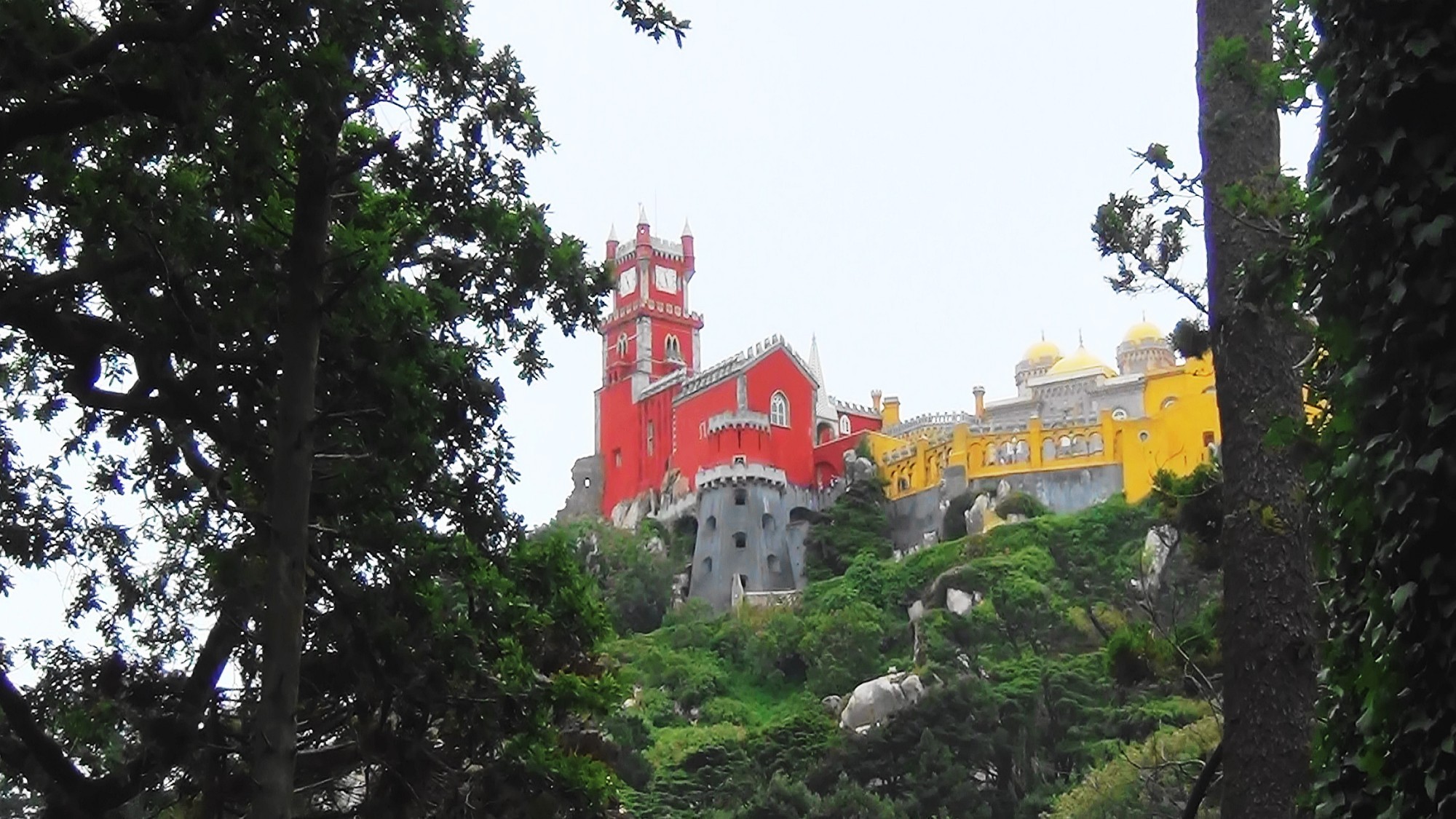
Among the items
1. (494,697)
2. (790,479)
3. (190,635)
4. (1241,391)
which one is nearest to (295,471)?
(494,697)

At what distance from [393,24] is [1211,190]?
11.8 ft

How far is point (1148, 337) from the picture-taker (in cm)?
5131

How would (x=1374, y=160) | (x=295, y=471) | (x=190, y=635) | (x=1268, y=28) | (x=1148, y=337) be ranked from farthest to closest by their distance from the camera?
(x=1148, y=337) < (x=190, y=635) < (x=1268, y=28) < (x=295, y=471) < (x=1374, y=160)

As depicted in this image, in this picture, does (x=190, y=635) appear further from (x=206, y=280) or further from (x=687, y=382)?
(x=687, y=382)

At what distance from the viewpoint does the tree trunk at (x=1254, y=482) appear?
5973 millimetres

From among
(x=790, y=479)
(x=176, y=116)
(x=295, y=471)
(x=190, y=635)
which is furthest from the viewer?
(x=790, y=479)

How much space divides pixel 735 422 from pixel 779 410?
1.80 meters

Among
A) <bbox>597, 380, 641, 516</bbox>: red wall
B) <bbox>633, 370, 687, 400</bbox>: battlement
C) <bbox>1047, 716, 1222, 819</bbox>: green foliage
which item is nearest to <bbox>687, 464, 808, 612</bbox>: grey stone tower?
<bbox>633, 370, 687, 400</bbox>: battlement

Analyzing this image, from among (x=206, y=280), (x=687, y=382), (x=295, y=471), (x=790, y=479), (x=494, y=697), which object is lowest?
(x=494, y=697)

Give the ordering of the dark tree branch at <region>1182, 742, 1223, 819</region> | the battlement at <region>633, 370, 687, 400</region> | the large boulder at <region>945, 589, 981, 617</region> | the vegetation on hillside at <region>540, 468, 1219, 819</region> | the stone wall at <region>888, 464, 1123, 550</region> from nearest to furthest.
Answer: the dark tree branch at <region>1182, 742, 1223, 819</region>
the vegetation on hillside at <region>540, 468, 1219, 819</region>
the large boulder at <region>945, 589, 981, 617</region>
the stone wall at <region>888, 464, 1123, 550</region>
the battlement at <region>633, 370, 687, 400</region>

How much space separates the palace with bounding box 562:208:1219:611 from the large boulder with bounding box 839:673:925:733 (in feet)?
26.4

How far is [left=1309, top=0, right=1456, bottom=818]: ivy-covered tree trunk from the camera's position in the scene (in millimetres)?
3379

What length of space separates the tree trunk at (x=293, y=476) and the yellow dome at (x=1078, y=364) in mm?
44716

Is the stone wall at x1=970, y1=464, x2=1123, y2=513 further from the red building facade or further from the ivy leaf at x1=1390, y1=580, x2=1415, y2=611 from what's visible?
the ivy leaf at x1=1390, y1=580, x2=1415, y2=611
